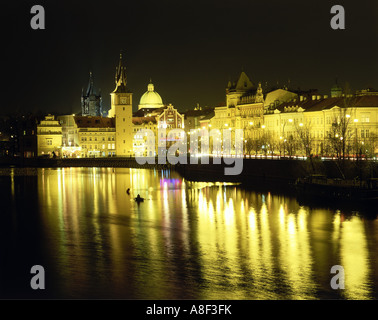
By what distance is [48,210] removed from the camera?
40250 mm

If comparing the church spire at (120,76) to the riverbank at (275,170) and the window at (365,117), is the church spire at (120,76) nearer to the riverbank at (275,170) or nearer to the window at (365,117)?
the riverbank at (275,170)

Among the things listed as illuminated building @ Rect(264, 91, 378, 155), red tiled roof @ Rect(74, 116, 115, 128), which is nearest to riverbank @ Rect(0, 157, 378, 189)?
illuminated building @ Rect(264, 91, 378, 155)

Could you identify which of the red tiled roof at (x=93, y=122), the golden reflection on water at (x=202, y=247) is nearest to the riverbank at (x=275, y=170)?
the golden reflection on water at (x=202, y=247)

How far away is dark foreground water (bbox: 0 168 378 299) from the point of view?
21922mm

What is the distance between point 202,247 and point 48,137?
265ft

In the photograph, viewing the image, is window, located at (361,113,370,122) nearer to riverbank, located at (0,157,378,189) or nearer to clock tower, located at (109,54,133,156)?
riverbank, located at (0,157,378,189)

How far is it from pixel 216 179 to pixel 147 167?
25.0 metres

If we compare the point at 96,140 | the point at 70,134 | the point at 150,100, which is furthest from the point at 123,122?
the point at 150,100

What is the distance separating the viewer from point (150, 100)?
140 metres

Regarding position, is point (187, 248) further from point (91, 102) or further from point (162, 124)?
point (91, 102)

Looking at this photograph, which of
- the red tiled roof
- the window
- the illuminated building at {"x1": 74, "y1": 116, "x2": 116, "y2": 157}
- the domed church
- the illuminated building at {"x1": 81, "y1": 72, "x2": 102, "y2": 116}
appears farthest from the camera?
the illuminated building at {"x1": 81, "y1": 72, "x2": 102, "y2": 116}

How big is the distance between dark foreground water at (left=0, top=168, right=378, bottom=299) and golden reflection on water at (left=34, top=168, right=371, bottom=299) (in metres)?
0.04

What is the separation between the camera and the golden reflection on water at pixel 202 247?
21953 millimetres

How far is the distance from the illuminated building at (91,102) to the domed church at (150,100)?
54.0ft
